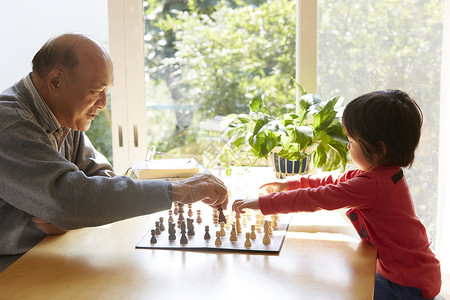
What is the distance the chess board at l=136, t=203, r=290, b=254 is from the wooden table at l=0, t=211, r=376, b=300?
3 centimetres

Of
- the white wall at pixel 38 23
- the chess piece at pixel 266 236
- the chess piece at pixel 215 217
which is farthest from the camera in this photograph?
the white wall at pixel 38 23

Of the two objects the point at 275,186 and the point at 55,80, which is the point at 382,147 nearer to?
the point at 275,186

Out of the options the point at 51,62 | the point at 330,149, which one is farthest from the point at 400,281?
the point at 51,62

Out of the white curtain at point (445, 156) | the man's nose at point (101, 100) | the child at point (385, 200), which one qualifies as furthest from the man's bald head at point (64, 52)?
the white curtain at point (445, 156)

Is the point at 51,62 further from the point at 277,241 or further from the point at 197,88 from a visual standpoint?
the point at 197,88

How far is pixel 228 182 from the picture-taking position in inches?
87.2

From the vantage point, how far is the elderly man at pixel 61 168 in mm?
1426

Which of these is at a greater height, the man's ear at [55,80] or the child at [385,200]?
the man's ear at [55,80]

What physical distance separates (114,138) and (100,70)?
108 centimetres

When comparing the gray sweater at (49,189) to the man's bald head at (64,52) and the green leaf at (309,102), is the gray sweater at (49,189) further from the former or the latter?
the green leaf at (309,102)

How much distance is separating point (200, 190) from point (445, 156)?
1.39m

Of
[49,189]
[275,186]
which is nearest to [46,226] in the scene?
[49,189]

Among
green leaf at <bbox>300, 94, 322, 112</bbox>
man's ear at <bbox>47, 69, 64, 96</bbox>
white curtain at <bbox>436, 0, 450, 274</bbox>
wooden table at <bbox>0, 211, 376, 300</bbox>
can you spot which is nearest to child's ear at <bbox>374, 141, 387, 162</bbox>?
wooden table at <bbox>0, 211, 376, 300</bbox>

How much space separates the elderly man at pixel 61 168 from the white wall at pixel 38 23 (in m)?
1.00
